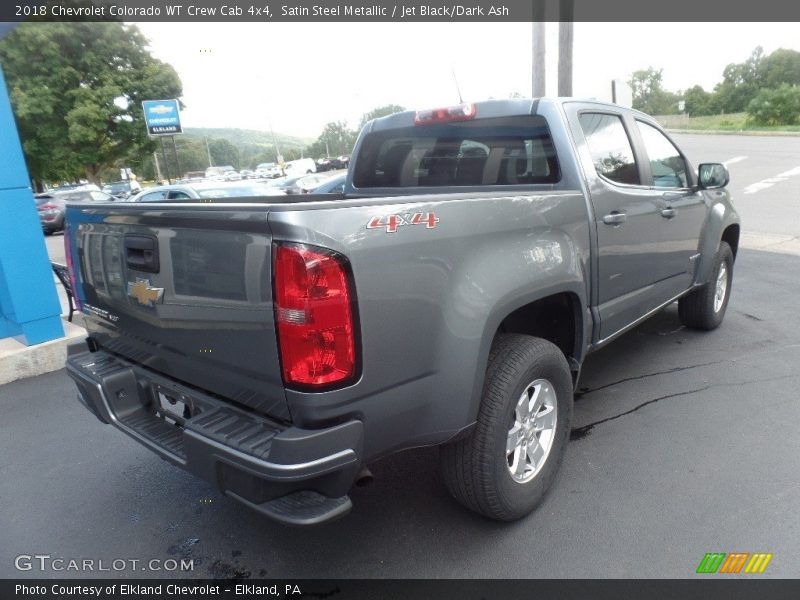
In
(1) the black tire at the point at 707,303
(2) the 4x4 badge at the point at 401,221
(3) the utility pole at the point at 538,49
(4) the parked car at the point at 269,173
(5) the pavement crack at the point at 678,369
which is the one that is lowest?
(4) the parked car at the point at 269,173

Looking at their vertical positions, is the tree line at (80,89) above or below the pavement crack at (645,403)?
above

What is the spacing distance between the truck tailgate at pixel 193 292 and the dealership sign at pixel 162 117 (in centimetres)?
2719

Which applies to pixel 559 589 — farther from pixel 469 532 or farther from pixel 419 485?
pixel 419 485

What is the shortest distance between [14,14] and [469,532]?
17.6ft

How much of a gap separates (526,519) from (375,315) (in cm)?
139

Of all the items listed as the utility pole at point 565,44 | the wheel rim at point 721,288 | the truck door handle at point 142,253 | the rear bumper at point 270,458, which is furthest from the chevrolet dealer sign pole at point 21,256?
the utility pole at point 565,44

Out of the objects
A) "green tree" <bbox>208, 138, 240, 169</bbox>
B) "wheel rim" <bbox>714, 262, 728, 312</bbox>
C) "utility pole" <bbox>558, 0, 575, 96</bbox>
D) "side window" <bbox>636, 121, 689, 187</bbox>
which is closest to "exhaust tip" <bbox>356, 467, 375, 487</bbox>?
"side window" <bbox>636, 121, 689, 187</bbox>

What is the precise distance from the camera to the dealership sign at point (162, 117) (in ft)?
88.7

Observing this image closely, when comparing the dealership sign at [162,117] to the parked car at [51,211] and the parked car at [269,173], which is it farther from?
the parked car at [269,173]

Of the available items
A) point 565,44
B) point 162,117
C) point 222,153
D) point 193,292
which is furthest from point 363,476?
point 222,153

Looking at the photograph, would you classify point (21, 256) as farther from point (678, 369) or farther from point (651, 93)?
point (651, 93)

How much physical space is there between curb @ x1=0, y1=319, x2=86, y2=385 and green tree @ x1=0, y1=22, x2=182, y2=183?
28923 millimetres

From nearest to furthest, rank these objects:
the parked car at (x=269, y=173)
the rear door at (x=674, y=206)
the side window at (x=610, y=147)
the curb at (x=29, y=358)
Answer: the side window at (x=610, y=147) → the rear door at (x=674, y=206) → the curb at (x=29, y=358) → the parked car at (x=269, y=173)

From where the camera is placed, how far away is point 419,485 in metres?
2.93
